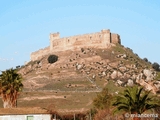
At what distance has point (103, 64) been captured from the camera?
383 ft

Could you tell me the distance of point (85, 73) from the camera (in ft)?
364

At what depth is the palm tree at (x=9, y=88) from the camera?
153ft

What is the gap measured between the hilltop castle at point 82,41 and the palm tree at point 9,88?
85.6 metres

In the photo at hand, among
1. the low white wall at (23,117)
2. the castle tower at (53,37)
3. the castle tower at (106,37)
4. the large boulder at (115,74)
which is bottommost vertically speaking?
the low white wall at (23,117)

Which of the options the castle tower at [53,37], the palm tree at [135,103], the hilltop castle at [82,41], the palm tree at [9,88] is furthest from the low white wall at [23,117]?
the castle tower at [53,37]

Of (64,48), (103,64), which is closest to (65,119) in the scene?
(103,64)

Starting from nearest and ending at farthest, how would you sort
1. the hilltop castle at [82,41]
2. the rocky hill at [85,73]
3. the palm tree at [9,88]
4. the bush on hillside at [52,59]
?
the palm tree at [9,88], the rocky hill at [85,73], the bush on hillside at [52,59], the hilltop castle at [82,41]

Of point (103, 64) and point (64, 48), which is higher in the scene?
point (64, 48)

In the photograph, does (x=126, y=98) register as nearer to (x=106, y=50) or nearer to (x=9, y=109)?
(x=9, y=109)

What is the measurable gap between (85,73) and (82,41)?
27.8 m

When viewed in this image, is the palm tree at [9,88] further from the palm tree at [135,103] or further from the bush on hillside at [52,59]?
the bush on hillside at [52,59]

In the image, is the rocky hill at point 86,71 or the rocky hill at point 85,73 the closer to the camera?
the rocky hill at point 85,73

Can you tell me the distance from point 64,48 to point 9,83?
92.5m

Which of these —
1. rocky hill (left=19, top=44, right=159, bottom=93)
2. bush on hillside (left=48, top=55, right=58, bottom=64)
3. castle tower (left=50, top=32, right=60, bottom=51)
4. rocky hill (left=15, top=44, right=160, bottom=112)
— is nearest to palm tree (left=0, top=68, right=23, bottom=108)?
rocky hill (left=15, top=44, right=160, bottom=112)
